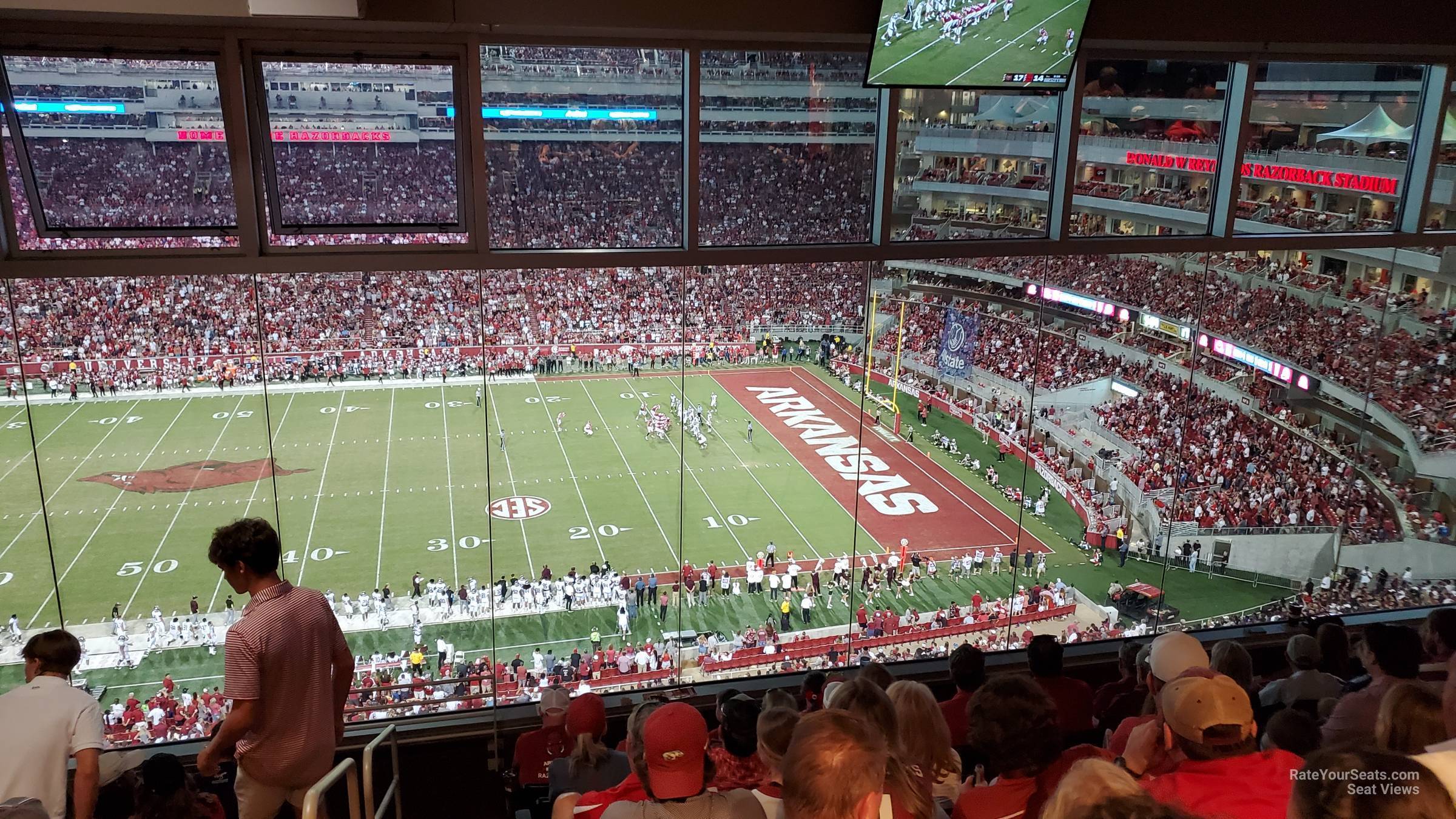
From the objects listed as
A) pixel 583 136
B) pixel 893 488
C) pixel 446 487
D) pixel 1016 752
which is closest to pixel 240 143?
pixel 583 136

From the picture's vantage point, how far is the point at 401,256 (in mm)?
4070

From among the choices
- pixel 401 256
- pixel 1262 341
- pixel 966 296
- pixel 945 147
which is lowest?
pixel 1262 341

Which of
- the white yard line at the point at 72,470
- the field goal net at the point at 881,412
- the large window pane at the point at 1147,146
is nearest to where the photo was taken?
the large window pane at the point at 1147,146

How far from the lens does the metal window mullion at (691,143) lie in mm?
4266

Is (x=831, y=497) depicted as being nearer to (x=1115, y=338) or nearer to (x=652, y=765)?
(x=1115, y=338)

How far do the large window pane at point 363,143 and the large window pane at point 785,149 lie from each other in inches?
46.0

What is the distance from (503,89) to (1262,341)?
10.2 m

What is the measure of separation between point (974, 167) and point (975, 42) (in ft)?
3.06

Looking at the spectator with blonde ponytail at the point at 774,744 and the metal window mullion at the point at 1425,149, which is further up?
the metal window mullion at the point at 1425,149

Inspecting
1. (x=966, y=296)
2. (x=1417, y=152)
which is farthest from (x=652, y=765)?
(x=966, y=296)

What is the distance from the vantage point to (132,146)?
3984 mm

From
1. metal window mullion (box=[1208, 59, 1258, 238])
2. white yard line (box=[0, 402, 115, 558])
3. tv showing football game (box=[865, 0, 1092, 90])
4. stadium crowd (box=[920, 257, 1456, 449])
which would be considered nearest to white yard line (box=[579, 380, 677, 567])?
white yard line (box=[0, 402, 115, 558])

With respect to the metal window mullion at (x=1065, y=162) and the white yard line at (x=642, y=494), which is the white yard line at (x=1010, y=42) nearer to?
the metal window mullion at (x=1065, y=162)

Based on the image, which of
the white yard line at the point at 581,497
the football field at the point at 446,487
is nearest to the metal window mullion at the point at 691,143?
the football field at the point at 446,487
